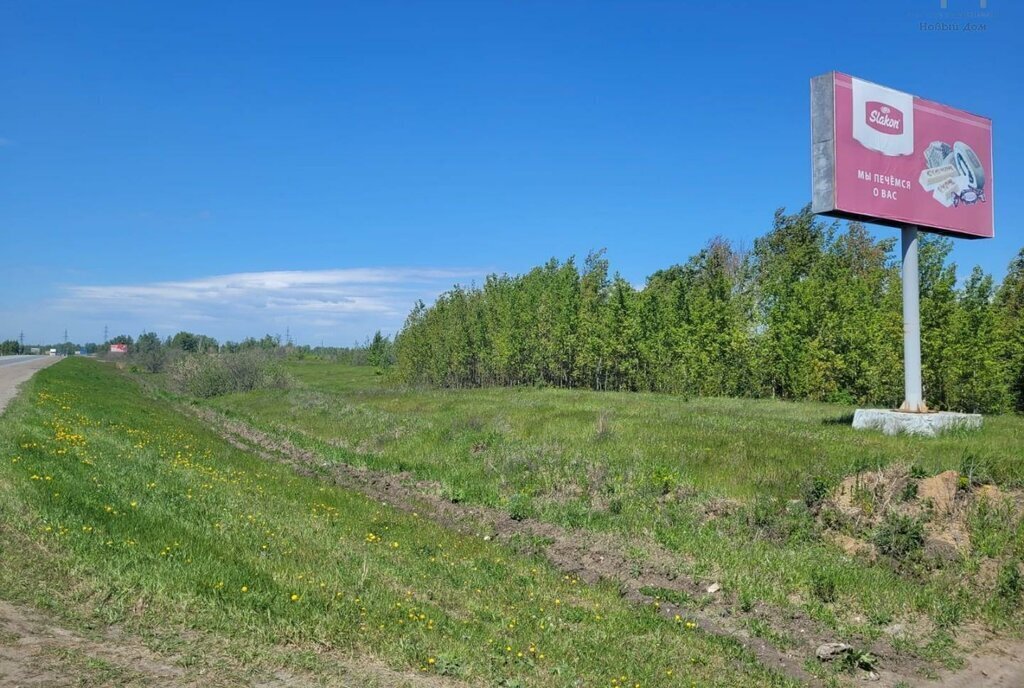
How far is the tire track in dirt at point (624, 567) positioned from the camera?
787 centimetres

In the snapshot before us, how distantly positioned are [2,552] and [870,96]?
18.0m

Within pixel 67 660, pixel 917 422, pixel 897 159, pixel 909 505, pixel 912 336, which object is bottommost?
pixel 67 660

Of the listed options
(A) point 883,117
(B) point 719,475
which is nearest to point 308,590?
(B) point 719,475

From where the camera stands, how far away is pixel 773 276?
4659 cm

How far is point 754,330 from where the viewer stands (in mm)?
36875

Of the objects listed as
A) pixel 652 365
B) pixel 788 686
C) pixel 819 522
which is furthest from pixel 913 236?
pixel 652 365

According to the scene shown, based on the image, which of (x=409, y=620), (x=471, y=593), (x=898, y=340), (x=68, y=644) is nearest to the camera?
(x=68, y=644)

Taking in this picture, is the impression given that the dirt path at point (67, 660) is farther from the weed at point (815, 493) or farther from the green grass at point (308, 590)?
the weed at point (815, 493)

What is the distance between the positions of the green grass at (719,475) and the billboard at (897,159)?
5115 mm

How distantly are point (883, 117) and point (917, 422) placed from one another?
6953 millimetres

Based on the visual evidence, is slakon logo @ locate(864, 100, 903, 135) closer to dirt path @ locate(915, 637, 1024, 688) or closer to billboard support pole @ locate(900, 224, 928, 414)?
billboard support pole @ locate(900, 224, 928, 414)

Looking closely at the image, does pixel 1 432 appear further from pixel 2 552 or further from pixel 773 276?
pixel 773 276

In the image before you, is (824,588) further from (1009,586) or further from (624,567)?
(624,567)

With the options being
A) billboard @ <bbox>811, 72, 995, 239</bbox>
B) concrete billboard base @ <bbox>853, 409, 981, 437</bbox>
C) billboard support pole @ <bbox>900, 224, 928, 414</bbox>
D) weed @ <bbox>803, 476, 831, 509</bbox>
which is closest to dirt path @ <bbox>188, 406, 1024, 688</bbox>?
weed @ <bbox>803, 476, 831, 509</bbox>
